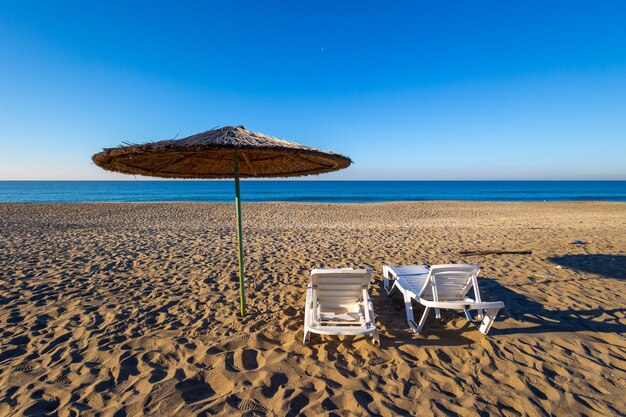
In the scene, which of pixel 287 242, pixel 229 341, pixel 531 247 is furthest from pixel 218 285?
pixel 531 247

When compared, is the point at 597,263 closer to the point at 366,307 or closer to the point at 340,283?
the point at 366,307

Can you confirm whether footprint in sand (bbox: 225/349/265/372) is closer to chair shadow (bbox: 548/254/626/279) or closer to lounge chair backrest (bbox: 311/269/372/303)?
lounge chair backrest (bbox: 311/269/372/303)

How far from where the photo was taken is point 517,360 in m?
2.86

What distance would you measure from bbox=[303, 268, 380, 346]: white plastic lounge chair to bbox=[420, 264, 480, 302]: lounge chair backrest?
2.36ft

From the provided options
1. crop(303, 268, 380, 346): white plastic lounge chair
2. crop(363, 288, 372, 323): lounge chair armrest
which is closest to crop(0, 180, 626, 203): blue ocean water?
crop(303, 268, 380, 346): white plastic lounge chair

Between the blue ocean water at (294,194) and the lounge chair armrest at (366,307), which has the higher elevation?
the lounge chair armrest at (366,307)

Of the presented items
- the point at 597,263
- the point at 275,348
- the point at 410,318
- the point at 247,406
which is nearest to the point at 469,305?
the point at 410,318

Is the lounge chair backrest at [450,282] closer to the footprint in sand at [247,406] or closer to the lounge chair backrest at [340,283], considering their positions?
the lounge chair backrest at [340,283]

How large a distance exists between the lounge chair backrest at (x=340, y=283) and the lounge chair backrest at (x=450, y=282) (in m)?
0.72

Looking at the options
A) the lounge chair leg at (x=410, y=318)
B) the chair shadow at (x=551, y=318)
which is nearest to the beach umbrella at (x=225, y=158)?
the lounge chair leg at (x=410, y=318)

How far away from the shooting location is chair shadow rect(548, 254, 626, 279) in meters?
5.43

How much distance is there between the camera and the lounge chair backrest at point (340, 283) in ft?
11.1

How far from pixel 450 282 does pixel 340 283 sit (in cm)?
130

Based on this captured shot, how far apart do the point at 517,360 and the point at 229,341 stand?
2929 mm
